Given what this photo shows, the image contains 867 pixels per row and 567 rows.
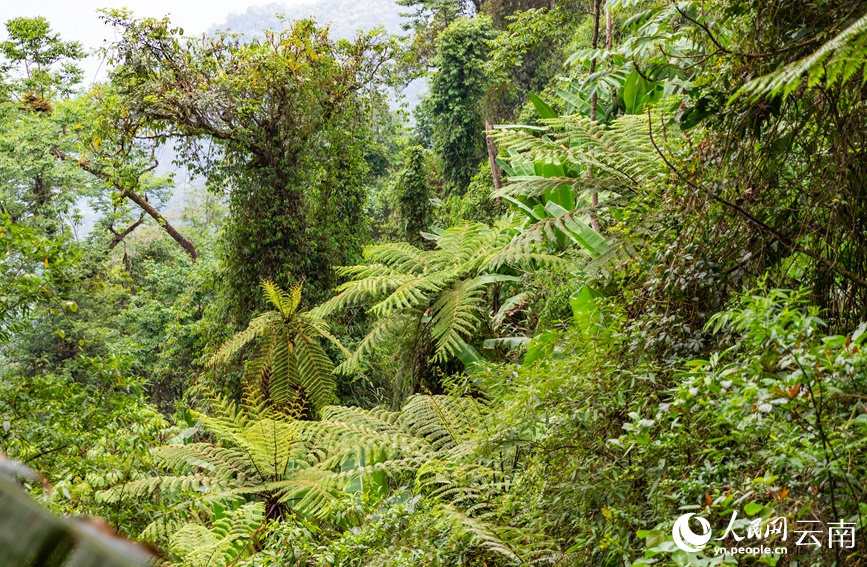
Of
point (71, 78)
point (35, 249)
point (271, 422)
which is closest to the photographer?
point (35, 249)

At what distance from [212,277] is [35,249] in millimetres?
3906

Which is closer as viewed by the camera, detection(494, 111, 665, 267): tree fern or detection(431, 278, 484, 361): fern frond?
detection(494, 111, 665, 267): tree fern

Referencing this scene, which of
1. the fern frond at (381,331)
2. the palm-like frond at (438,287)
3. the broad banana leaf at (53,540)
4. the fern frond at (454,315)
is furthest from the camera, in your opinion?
the fern frond at (381,331)

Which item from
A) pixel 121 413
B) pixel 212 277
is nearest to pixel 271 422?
pixel 121 413

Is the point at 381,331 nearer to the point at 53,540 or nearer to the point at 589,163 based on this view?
the point at 589,163

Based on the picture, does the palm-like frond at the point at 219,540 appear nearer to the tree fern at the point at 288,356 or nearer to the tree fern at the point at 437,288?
the tree fern at the point at 437,288

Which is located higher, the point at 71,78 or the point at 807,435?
the point at 71,78

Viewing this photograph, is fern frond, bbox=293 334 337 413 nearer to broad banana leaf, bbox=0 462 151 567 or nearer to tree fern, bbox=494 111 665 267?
tree fern, bbox=494 111 665 267

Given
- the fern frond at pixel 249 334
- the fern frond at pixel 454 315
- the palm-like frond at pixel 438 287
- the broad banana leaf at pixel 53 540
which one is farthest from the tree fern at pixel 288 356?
the broad banana leaf at pixel 53 540

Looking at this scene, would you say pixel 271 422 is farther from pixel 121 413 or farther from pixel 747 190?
pixel 747 190

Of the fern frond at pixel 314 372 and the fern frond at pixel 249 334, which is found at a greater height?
the fern frond at pixel 249 334

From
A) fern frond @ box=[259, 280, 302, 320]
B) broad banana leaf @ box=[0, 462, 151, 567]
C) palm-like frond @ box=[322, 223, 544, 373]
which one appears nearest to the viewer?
broad banana leaf @ box=[0, 462, 151, 567]

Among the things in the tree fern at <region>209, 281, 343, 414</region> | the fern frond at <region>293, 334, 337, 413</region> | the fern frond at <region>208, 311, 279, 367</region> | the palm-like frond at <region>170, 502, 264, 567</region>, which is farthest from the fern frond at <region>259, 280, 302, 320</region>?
the palm-like frond at <region>170, 502, 264, 567</region>

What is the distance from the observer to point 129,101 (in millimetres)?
5922
